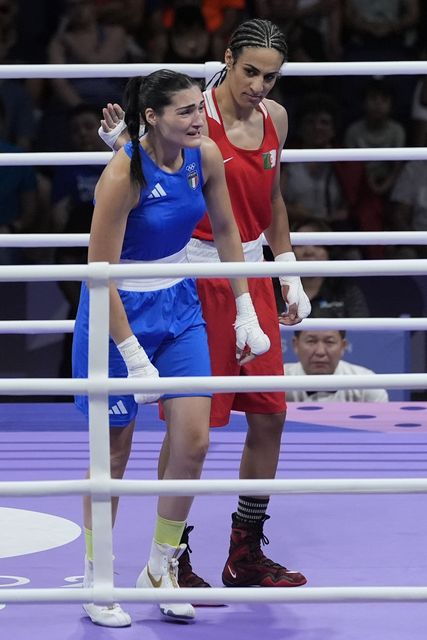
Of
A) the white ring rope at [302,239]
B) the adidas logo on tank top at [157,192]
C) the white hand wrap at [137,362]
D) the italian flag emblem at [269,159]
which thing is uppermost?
the italian flag emblem at [269,159]

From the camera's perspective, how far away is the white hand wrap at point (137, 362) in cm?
266

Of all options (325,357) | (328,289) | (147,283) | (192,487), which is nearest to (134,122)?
(147,283)

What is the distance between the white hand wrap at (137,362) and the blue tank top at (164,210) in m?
0.23

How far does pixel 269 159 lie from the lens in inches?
123

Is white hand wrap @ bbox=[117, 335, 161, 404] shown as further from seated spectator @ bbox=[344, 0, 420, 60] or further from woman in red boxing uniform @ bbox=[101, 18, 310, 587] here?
seated spectator @ bbox=[344, 0, 420, 60]

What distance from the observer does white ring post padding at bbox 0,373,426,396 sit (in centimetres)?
243

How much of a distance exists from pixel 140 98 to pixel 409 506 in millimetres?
1347

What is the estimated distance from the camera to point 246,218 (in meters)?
3.16

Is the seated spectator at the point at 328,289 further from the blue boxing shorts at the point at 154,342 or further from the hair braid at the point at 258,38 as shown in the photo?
the blue boxing shorts at the point at 154,342

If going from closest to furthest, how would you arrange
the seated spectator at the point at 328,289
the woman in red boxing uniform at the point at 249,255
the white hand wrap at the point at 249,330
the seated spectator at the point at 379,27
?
the white hand wrap at the point at 249,330 < the woman in red boxing uniform at the point at 249,255 < the seated spectator at the point at 328,289 < the seated spectator at the point at 379,27

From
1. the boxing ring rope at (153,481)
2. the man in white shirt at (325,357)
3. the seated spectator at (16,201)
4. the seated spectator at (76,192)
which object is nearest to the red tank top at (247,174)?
the boxing ring rope at (153,481)

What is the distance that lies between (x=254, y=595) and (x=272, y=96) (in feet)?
13.0

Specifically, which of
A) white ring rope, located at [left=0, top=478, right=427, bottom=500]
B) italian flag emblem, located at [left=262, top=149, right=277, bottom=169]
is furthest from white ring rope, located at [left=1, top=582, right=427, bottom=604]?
italian flag emblem, located at [left=262, top=149, right=277, bottom=169]

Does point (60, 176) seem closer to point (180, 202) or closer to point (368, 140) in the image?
point (368, 140)
